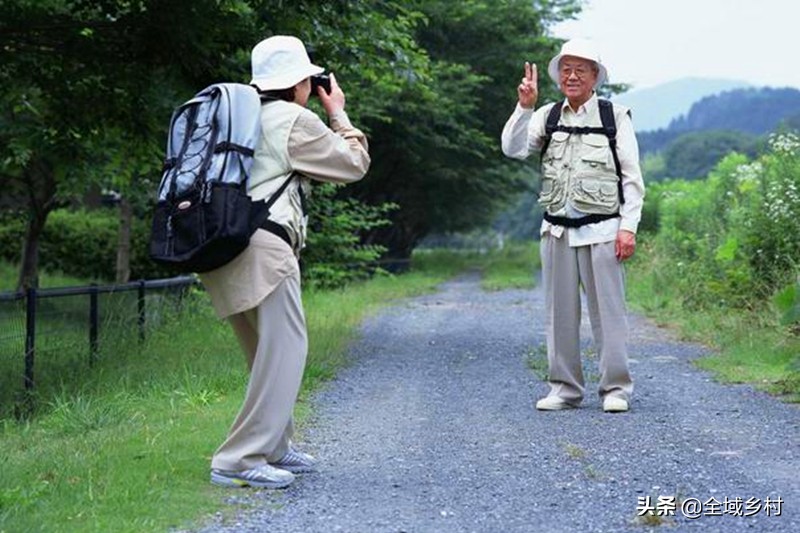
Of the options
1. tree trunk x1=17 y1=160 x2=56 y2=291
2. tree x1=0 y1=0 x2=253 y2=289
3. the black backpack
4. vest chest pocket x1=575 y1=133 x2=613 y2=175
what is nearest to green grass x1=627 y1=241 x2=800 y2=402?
vest chest pocket x1=575 y1=133 x2=613 y2=175

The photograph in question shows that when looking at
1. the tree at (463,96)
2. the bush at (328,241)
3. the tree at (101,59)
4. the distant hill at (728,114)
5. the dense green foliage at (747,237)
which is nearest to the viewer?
the tree at (101,59)

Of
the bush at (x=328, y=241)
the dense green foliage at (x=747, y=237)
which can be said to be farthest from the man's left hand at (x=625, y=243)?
the bush at (x=328, y=241)

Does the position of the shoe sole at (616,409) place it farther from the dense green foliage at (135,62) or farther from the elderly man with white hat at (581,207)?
the dense green foliage at (135,62)

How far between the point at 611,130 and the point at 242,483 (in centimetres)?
348

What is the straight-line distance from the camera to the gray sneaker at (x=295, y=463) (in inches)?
241

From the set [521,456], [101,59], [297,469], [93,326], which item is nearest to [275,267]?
[297,469]

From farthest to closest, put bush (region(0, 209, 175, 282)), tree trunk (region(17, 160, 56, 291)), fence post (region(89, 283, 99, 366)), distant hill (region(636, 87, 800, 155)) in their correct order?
distant hill (region(636, 87, 800, 155)) < bush (region(0, 209, 175, 282)) < tree trunk (region(17, 160, 56, 291)) < fence post (region(89, 283, 99, 366))

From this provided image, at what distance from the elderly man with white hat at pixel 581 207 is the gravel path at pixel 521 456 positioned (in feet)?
1.14

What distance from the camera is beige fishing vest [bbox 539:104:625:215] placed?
7.94m

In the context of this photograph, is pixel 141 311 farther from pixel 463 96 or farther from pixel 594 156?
pixel 463 96

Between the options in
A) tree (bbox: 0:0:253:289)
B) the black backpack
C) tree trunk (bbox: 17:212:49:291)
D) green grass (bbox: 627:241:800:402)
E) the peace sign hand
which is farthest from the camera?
tree trunk (bbox: 17:212:49:291)

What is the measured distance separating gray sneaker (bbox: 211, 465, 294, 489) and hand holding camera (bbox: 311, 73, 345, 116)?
1676mm

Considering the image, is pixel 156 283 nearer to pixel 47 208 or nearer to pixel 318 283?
pixel 318 283

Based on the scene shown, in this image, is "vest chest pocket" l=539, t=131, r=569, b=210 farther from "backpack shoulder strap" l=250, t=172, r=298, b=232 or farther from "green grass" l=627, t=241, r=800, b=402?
"backpack shoulder strap" l=250, t=172, r=298, b=232
